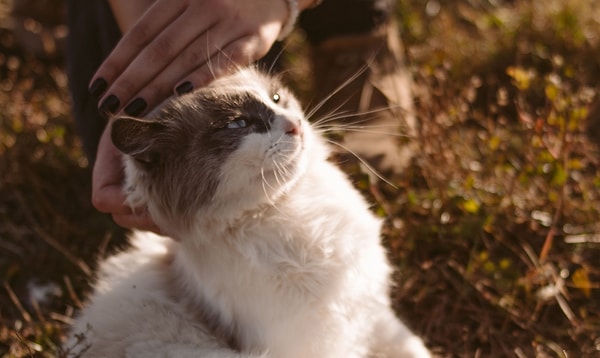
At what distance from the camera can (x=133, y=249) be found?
Answer: 198cm

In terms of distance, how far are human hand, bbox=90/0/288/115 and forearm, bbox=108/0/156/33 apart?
33 centimetres

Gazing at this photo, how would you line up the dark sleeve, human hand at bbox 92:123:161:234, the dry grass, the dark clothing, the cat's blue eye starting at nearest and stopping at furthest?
1. the cat's blue eye
2. human hand at bbox 92:123:161:234
3. the dry grass
4. the dark clothing
5. the dark sleeve

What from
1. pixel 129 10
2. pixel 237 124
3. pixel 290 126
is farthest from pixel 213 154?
pixel 129 10

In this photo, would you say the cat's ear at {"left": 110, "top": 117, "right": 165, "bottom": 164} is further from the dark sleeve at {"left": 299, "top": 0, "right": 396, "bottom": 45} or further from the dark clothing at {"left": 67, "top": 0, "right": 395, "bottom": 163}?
the dark sleeve at {"left": 299, "top": 0, "right": 396, "bottom": 45}

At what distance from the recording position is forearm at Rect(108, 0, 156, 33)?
1996 millimetres

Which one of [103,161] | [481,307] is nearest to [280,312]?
[103,161]

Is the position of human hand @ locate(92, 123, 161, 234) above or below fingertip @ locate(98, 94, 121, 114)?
below

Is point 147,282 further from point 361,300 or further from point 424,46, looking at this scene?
point 424,46

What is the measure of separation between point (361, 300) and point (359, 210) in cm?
26

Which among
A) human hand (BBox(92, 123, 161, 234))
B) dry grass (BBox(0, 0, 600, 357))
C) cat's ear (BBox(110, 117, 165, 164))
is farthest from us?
dry grass (BBox(0, 0, 600, 357))

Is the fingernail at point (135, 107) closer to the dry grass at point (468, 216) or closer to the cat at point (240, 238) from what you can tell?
the cat at point (240, 238)

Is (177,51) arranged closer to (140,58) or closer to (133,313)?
(140,58)

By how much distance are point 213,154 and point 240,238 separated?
23 centimetres

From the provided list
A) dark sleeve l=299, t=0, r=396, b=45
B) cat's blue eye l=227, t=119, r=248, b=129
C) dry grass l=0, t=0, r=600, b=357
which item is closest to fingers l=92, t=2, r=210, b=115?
cat's blue eye l=227, t=119, r=248, b=129
